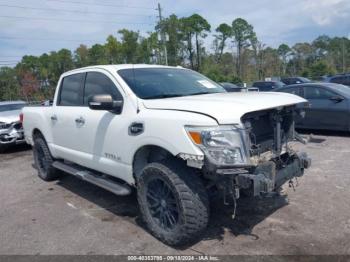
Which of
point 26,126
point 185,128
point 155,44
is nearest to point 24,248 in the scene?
point 185,128

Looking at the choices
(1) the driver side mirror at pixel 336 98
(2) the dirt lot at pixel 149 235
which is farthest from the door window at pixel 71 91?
(1) the driver side mirror at pixel 336 98

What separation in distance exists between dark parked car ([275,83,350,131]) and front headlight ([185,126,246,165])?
653cm

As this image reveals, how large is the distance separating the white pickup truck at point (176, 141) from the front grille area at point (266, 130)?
11 millimetres

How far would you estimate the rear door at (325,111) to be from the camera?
30.2 feet

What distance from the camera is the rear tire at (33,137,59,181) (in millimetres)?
6244

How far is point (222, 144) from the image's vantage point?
3256 mm

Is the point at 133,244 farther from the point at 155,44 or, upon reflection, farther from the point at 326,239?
the point at 155,44

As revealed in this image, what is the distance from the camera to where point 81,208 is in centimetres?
504

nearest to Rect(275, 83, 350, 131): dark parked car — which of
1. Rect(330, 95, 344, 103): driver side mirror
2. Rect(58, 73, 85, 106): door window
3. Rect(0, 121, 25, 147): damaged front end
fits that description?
Rect(330, 95, 344, 103): driver side mirror

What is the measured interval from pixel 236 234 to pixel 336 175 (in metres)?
2.76

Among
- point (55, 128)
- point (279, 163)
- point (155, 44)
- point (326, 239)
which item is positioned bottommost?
point (326, 239)

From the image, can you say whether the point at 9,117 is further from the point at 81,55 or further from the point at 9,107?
the point at 81,55

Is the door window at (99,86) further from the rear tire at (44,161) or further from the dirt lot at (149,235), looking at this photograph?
the rear tire at (44,161)

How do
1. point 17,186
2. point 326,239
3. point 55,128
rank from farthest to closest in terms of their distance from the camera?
point 17,186, point 55,128, point 326,239
